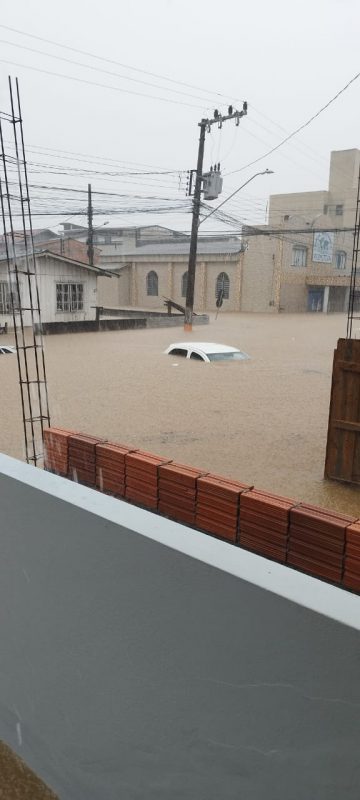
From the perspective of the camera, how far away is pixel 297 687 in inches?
73.9

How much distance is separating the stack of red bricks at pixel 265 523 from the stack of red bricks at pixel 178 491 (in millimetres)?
688

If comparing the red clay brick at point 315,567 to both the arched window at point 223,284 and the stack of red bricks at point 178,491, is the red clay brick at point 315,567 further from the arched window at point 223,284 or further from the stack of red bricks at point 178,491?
the arched window at point 223,284

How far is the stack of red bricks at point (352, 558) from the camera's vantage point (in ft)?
16.2

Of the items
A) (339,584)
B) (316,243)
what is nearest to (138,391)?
(339,584)

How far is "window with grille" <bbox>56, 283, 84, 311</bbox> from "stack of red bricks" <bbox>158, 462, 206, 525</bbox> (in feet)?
78.6

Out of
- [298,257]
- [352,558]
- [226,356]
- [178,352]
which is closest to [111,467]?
[352,558]

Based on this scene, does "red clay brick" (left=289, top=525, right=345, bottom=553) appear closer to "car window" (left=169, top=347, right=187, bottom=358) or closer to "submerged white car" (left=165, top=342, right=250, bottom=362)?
"submerged white car" (left=165, top=342, right=250, bottom=362)

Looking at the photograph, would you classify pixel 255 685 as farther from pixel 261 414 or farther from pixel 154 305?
pixel 154 305

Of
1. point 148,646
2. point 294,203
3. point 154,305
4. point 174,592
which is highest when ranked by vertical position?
point 294,203

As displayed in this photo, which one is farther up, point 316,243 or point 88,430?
point 316,243

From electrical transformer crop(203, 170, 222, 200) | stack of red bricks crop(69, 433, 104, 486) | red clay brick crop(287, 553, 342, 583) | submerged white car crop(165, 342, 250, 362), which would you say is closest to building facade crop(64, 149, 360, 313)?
electrical transformer crop(203, 170, 222, 200)

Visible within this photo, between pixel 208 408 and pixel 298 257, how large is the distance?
38.2 m

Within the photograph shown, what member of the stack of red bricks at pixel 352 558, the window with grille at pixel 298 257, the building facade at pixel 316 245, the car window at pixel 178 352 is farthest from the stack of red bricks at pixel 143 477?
the window with grille at pixel 298 257

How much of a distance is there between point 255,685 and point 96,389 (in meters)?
12.7
